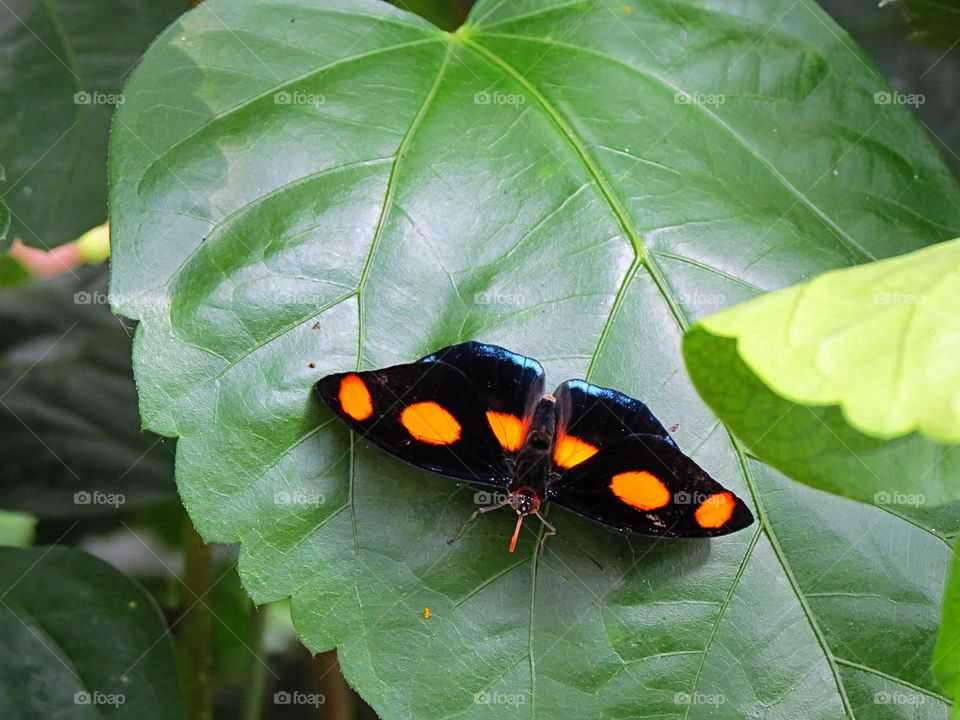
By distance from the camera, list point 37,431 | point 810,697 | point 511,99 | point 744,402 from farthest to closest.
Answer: point 37,431 → point 511,99 → point 810,697 → point 744,402

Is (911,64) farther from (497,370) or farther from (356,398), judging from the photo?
(356,398)

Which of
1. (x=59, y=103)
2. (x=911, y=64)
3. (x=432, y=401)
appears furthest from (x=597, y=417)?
(x=911, y=64)

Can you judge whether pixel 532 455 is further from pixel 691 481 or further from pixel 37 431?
pixel 37 431

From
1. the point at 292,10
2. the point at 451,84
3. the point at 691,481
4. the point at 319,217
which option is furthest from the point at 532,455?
the point at 292,10

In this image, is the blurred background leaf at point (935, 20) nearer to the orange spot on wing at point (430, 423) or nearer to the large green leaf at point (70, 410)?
the orange spot on wing at point (430, 423)

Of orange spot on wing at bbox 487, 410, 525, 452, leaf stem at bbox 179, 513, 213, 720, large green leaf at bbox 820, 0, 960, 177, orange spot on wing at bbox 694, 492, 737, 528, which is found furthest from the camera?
large green leaf at bbox 820, 0, 960, 177

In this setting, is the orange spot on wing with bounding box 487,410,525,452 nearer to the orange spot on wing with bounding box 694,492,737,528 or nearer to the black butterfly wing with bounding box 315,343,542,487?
the black butterfly wing with bounding box 315,343,542,487

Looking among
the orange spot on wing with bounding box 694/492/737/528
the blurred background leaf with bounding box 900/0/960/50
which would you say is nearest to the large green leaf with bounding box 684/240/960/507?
the orange spot on wing with bounding box 694/492/737/528
